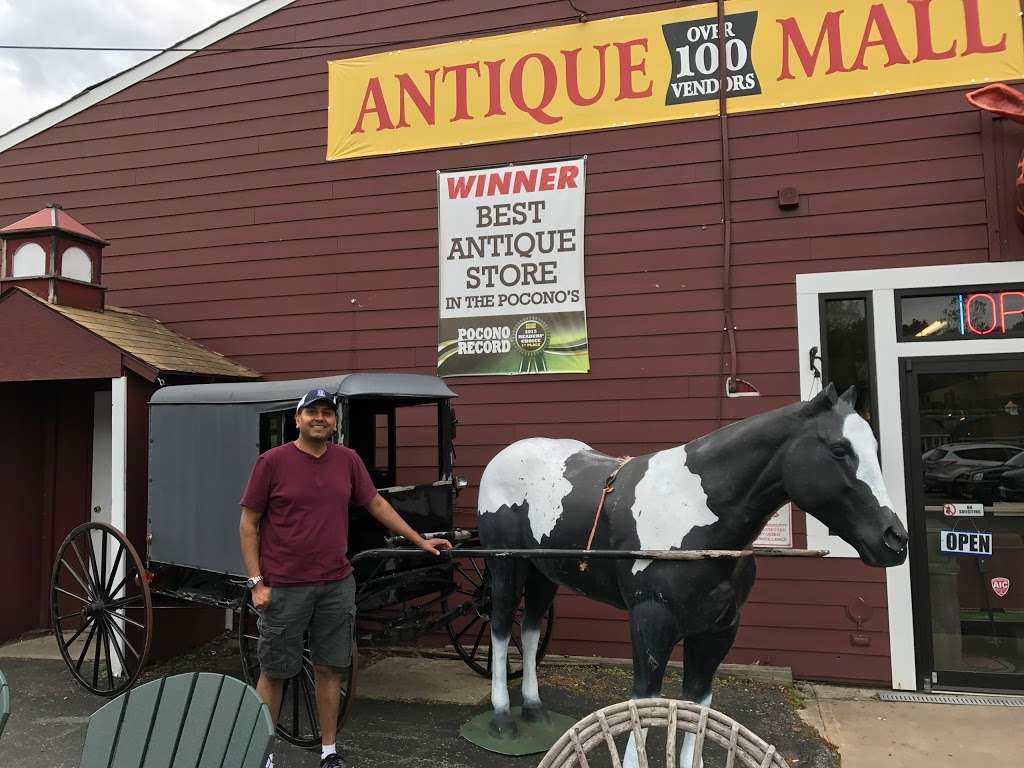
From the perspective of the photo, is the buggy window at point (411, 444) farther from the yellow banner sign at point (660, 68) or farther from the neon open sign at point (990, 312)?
the neon open sign at point (990, 312)

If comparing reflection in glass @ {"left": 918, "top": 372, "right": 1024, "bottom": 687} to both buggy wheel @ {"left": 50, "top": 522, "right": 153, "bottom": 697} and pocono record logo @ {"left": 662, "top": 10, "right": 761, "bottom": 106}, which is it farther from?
buggy wheel @ {"left": 50, "top": 522, "right": 153, "bottom": 697}

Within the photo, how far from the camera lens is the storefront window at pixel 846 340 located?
206 inches

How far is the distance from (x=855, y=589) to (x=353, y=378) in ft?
12.9

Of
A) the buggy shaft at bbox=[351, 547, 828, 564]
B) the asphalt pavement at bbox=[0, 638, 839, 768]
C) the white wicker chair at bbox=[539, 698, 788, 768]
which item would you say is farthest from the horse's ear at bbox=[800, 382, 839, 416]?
the asphalt pavement at bbox=[0, 638, 839, 768]

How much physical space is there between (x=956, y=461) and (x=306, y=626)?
4.56 meters

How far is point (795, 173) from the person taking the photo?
17.9ft

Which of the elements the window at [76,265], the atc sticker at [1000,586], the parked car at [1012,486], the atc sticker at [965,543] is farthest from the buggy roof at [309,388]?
the atc sticker at [1000,586]

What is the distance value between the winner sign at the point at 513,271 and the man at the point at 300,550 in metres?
2.59

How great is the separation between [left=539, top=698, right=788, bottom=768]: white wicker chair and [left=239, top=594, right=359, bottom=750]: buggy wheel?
1.94m

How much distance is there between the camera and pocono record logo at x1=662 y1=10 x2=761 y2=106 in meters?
5.60

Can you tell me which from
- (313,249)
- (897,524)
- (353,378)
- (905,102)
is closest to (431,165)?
(313,249)

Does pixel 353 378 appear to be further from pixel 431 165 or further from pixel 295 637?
pixel 431 165

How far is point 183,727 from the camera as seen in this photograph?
2307 millimetres

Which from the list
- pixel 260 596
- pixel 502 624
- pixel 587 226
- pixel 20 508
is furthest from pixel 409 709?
pixel 20 508
